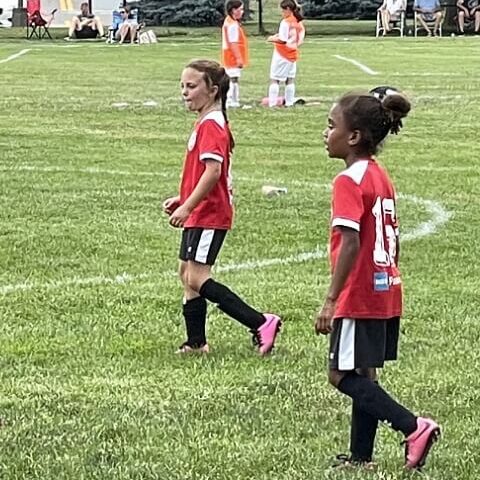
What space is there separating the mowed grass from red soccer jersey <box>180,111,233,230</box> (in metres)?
0.72

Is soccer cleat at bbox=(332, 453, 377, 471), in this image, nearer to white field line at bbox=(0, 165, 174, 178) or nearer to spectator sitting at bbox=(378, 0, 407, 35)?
white field line at bbox=(0, 165, 174, 178)

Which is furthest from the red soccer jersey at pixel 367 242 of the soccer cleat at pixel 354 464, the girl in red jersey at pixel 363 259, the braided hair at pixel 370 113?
the soccer cleat at pixel 354 464

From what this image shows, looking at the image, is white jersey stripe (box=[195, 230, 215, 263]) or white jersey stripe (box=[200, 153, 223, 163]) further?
white jersey stripe (box=[195, 230, 215, 263])

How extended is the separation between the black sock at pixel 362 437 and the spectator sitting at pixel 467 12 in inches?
1845

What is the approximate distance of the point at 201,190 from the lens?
6.61m

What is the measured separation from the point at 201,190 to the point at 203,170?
0.12 metres

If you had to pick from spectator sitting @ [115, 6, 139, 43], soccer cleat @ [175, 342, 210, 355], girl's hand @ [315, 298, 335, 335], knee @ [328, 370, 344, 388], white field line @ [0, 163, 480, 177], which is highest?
girl's hand @ [315, 298, 335, 335]

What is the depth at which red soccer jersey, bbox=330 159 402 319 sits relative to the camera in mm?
4797

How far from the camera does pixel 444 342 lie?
714cm

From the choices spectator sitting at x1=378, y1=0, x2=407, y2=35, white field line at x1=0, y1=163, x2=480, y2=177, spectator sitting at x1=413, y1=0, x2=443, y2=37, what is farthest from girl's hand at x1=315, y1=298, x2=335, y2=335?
spectator sitting at x1=378, y1=0, x2=407, y2=35

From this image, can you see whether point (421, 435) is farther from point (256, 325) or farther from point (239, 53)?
point (239, 53)

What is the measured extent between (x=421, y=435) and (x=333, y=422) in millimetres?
822

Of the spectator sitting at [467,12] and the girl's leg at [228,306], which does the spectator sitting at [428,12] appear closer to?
the spectator sitting at [467,12]

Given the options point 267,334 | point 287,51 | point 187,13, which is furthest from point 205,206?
point 187,13
